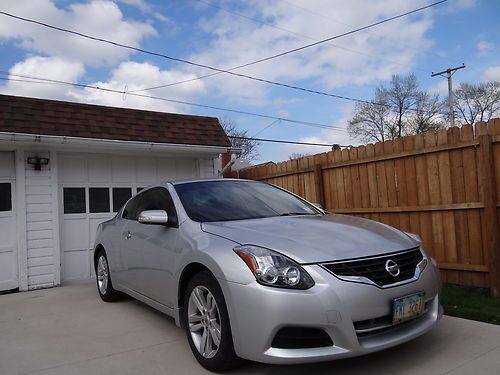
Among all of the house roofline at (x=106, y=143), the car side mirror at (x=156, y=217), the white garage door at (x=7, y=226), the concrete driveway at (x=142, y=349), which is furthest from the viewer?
the white garage door at (x=7, y=226)

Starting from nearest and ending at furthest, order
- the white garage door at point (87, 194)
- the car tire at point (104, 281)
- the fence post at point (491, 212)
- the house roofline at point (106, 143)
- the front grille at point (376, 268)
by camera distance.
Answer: the front grille at point (376, 268) → the fence post at point (491, 212) → the car tire at point (104, 281) → the house roofline at point (106, 143) → the white garage door at point (87, 194)

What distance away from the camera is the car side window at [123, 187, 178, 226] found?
432 cm

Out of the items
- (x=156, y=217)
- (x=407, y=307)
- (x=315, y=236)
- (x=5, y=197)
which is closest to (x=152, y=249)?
(x=156, y=217)

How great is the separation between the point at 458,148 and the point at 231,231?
3.47 meters

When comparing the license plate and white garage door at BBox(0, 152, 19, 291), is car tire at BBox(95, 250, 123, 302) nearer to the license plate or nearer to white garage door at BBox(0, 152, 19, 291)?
white garage door at BBox(0, 152, 19, 291)

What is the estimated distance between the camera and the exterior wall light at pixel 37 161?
748 cm

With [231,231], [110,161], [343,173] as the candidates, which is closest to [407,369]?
[231,231]

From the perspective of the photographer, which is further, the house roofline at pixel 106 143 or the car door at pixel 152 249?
the house roofline at pixel 106 143

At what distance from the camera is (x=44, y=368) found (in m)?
3.66

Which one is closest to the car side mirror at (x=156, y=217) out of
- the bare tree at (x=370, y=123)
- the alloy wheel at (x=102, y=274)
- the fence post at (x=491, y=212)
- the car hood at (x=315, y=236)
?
the car hood at (x=315, y=236)

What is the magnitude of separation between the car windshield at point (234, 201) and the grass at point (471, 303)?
176cm

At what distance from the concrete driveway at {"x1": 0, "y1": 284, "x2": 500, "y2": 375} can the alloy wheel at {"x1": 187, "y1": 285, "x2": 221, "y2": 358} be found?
0.18 m

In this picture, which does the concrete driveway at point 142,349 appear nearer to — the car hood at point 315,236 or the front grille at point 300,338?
the front grille at point 300,338

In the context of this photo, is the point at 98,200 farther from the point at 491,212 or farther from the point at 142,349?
the point at 491,212
